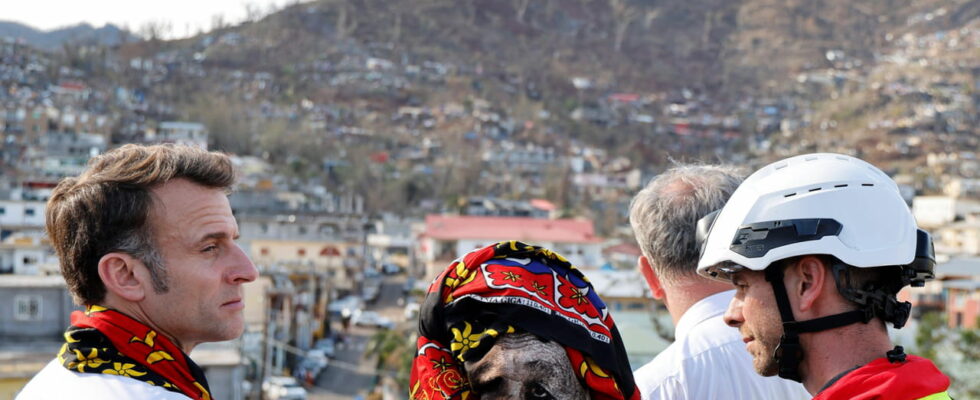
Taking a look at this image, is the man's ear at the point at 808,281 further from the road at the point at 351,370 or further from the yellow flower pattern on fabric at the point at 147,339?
the road at the point at 351,370

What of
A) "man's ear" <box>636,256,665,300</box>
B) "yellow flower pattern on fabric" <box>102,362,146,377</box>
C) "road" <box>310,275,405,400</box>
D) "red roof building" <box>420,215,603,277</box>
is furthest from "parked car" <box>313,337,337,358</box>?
"yellow flower pattern on fabric" <box>102,362,146,377</box>

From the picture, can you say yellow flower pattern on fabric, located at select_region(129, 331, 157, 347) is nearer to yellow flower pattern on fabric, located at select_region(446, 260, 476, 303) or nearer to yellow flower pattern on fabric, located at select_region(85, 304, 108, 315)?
yellow flower pattern on fabric, located at select_region(85, 304, 108, 315)

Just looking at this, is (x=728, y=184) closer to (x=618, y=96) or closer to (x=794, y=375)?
(x=794, y=375)

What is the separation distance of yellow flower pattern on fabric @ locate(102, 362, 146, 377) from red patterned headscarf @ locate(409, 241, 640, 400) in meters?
0.46

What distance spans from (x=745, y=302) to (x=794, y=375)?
0.48 feet

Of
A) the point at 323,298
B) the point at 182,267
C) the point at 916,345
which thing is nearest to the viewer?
the point at 182,267

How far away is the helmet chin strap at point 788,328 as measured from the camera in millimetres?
1860

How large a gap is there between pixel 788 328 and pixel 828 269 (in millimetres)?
117

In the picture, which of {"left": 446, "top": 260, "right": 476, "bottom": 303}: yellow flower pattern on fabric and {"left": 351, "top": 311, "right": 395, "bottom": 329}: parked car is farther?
{"left": 351, "top": 311, "right": 395, "bottom": 329}: parked car

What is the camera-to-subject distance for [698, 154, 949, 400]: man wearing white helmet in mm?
1826

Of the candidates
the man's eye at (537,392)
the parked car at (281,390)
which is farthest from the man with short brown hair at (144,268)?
the parked car at (281,390)

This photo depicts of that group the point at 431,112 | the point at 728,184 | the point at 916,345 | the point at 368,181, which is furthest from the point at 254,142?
the point at 728,184

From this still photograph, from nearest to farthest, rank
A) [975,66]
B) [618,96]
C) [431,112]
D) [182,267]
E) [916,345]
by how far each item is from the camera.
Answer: [182,267] → [916,345] → [431,112] → [975,66] → [618,96]

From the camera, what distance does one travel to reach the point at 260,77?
98688 mm
